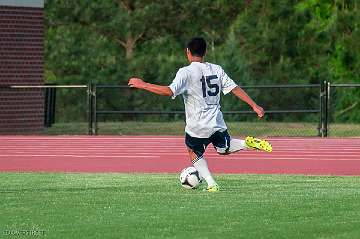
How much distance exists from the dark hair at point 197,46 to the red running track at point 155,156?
537 centimetres

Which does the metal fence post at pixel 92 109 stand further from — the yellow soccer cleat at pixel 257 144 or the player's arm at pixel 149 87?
the player's arm at pixel 149 87

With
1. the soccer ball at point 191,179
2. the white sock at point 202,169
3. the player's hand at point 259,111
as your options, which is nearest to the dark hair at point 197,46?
the player's hand at point 259,111

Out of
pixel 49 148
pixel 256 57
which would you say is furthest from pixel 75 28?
pixel 49 148

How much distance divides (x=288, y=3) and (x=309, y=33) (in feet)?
4.64

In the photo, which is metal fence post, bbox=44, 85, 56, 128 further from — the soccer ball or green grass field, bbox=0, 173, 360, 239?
the soccer ball

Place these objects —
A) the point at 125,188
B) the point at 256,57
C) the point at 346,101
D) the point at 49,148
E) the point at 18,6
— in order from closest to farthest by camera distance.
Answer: the point at 125,188, the point at 49,148, the point at 18,6, the point at 346,101, the point at 256,57

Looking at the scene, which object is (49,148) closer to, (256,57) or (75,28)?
(256,57)

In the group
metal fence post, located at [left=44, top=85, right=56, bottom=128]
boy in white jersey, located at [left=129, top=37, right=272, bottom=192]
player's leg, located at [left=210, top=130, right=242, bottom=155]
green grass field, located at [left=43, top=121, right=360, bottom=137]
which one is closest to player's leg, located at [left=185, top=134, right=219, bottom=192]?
boy in white jersey, located at [left=129, top=37, right=272, bottom=192]

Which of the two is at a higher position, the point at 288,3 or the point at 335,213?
the point at 288,3

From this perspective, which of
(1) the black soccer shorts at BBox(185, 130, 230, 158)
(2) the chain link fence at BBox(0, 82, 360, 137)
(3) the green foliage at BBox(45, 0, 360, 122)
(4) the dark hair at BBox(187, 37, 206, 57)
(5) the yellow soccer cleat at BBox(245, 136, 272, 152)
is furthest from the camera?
(3) the green foliage at BBox(45, 0, 360, 122)

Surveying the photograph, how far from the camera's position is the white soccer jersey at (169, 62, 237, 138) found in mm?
15625

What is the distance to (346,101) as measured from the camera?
48125mm

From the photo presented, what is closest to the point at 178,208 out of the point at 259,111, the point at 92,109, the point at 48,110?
the point at 259,111

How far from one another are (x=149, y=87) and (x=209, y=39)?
41.4 meters
